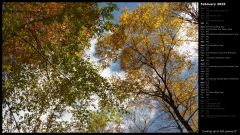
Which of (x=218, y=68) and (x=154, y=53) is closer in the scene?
→ (x=218, y=68)

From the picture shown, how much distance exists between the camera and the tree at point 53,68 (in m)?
16.8

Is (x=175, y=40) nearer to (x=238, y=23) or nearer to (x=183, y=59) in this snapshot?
(x=183, y=59)

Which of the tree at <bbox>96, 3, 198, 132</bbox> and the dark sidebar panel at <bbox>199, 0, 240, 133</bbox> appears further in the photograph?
the tree at <bbox>96, 3, 198, 132</bbox>

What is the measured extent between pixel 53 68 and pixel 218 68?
839 centimetres

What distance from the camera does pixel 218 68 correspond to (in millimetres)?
14266

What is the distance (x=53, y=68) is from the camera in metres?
17.9

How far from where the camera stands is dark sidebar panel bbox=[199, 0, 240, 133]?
Answer: 1402 cm

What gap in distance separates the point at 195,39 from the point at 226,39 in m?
7.35

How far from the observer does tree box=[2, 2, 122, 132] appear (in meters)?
16.8

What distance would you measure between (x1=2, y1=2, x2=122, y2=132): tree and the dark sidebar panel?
4872 mm

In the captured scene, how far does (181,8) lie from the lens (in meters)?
21.6

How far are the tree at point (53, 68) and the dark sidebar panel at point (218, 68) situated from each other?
487 centimetres

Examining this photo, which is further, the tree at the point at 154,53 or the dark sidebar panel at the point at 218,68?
the tree at the point at 154,53

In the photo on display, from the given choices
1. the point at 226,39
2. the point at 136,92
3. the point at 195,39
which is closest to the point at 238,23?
the point at 226,39
